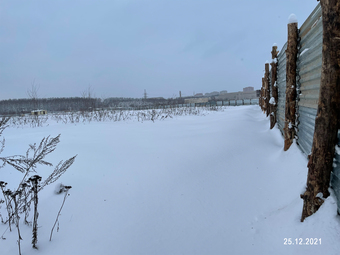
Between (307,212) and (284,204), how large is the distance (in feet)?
1.48

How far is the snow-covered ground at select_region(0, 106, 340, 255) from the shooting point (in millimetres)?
1512

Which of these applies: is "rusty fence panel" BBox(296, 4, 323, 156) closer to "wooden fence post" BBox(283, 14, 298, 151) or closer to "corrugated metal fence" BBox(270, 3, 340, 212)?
"corrugated metal fence" BBox(270, 3, 340, 212)

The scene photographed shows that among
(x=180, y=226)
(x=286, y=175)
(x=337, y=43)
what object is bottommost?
(x=180, y=226)

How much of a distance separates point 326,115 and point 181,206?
1563 millimetres

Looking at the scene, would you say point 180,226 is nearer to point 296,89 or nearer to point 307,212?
point 307,212

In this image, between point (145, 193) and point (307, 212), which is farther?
point (145, 193)

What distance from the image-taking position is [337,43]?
1.30 m

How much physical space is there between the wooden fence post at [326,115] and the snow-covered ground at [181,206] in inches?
4.0

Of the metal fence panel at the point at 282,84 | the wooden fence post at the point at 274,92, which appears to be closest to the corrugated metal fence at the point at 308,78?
the metal fence panel at the point at 282,84

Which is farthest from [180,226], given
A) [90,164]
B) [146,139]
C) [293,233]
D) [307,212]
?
[146,139]

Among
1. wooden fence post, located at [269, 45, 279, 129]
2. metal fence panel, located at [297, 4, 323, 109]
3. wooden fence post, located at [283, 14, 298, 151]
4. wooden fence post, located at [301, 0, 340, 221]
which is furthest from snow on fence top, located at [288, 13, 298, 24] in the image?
wooden fence post, located at [269, 45, 279, 129]

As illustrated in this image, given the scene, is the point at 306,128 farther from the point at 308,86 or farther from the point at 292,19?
the point at 292,19

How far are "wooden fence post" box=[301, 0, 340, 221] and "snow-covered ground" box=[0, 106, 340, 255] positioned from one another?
10cm

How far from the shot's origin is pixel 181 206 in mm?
2057
